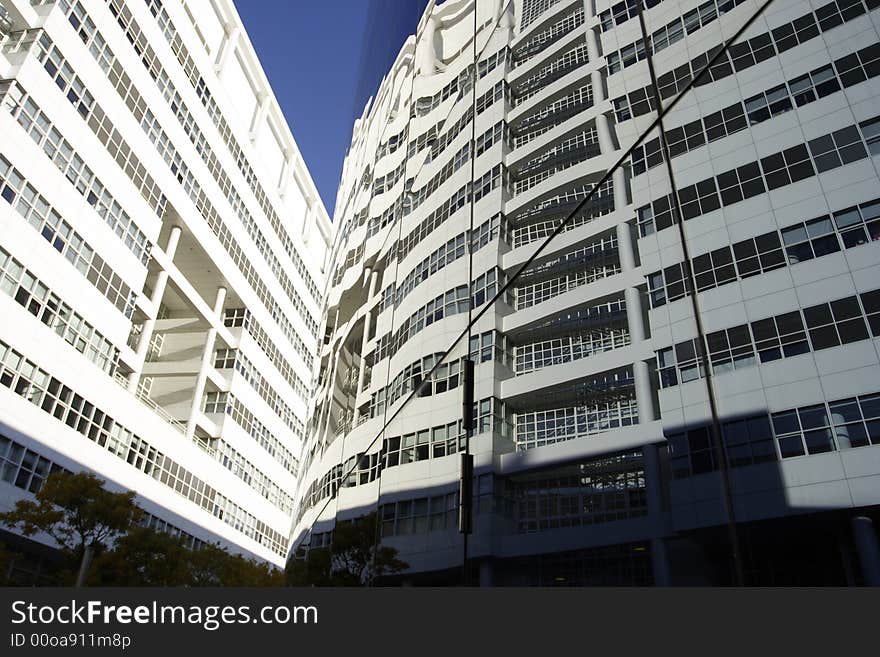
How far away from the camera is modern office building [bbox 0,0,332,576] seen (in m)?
28.7

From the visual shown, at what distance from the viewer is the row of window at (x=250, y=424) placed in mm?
48406

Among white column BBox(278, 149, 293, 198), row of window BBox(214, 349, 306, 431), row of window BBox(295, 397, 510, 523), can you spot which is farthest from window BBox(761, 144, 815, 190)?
white column BBox(278, 149, 293, 198)

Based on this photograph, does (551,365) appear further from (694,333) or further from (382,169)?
(382,169)

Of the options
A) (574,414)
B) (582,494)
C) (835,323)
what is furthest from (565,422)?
(835,323)

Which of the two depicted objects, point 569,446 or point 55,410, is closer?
point 569,446

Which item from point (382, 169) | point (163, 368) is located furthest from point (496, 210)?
point (163, 368)

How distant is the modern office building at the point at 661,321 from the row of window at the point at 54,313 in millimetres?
24293

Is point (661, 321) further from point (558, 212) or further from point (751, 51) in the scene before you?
point (558, 212)

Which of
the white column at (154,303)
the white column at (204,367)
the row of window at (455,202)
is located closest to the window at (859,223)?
the row of window at (455,202)

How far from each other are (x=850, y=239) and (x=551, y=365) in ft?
11.1

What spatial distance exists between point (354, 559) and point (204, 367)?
4093cm

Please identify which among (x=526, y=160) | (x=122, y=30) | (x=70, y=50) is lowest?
(x=526, y=160)

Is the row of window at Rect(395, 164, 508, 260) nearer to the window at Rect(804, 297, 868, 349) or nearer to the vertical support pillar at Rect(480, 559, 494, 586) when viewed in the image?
the vertical support pillar at Rect(480, 559, 494, 586)

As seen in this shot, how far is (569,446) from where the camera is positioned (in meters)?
6.22
